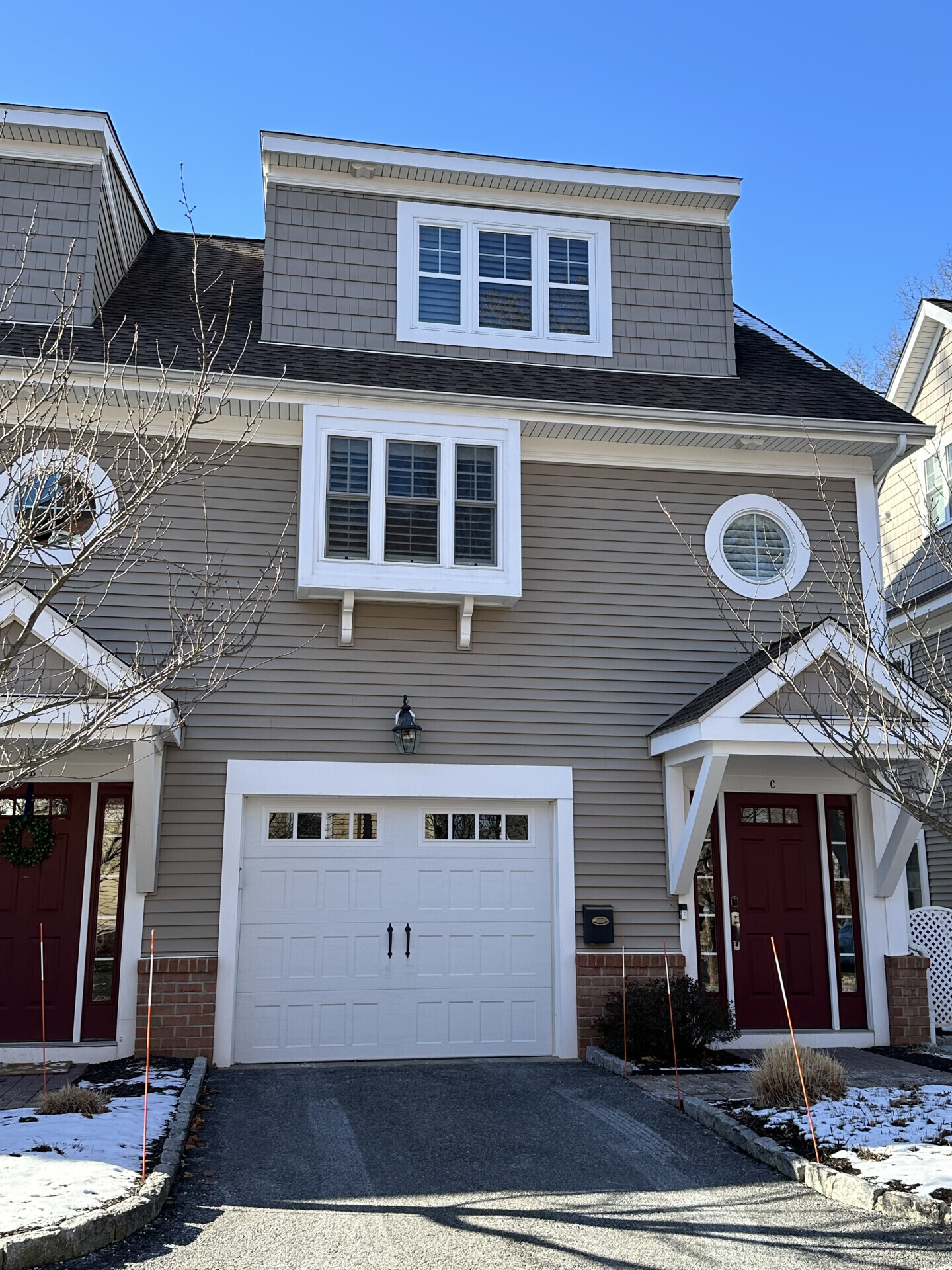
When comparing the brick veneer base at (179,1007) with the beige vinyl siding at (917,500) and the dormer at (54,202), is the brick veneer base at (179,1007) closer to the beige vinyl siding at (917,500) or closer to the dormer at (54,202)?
the dormer at (54,202)

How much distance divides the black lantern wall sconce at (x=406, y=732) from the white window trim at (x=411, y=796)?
20cm

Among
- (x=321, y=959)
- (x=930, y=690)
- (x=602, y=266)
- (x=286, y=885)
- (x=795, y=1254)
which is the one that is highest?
(x=602, y=266)

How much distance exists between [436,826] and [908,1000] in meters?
4.54

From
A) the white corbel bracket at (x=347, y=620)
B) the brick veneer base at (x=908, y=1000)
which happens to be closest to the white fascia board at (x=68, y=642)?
the white corbel bracket at (x=347, y=620)

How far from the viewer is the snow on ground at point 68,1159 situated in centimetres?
518

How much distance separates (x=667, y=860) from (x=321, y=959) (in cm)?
319

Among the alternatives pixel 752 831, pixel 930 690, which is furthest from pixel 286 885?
pixel 930 690

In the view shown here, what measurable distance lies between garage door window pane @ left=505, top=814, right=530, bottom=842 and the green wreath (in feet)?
12.9

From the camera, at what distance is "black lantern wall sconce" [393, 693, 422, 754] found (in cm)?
982

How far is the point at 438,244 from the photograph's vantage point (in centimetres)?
1141

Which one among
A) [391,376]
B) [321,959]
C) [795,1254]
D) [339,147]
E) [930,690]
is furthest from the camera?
[339,147]

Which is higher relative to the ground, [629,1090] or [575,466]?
[575,466]

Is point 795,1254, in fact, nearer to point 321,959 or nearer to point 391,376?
point 321,959

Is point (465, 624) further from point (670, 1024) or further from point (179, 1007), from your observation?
point (179, 1007)
